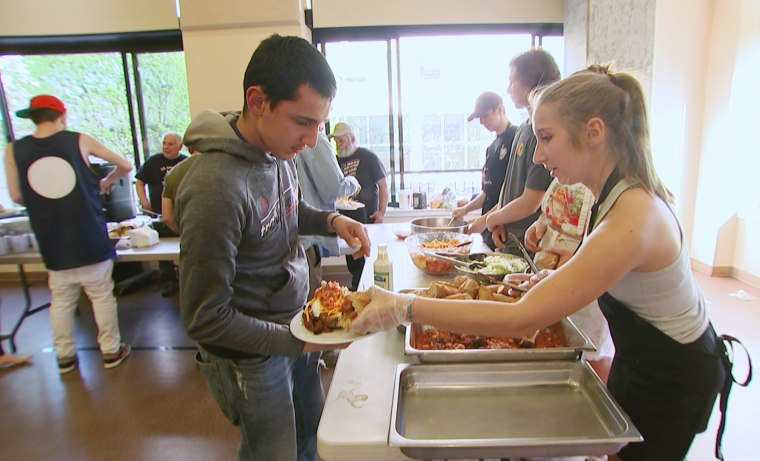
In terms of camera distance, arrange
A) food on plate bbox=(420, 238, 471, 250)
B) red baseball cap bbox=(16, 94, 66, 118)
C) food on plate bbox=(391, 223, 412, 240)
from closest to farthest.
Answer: food on plate bbox=(420, 238, 471, 250), red baseball cap bbox=(16, 94, 66, 118), food on plate bbox=(391, 223, 412, 240)

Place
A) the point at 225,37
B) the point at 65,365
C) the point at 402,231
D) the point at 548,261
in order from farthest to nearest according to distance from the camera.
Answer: the point at 225,37 → the point at 65,365 → the point at 402,231 → the point at 548,261

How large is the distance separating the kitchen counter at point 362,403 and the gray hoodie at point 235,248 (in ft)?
0.50

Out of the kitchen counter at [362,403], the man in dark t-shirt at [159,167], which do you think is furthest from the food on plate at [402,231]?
the man in dark t-shirt at [159,167]

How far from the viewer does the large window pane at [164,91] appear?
4.66 metres

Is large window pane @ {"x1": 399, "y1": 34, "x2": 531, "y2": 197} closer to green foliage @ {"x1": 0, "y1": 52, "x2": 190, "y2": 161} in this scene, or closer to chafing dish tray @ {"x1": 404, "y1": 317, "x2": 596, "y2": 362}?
green foliage @ {"x1": 0, "y1": 52, "x2": 190, "y2": 161}

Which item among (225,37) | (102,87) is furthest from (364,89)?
(102,87)

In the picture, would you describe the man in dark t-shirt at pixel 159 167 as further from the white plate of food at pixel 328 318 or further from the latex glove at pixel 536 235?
the white plate of food at pixel 328 318

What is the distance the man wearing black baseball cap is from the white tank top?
292cm

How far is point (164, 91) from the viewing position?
15.6 feet

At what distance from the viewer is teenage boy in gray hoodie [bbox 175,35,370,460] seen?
912mm

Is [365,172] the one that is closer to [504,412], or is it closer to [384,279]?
[384,279]

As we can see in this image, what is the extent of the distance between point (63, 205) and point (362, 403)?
260 centimetres

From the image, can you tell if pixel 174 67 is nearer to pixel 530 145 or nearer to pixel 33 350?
pixel 33 350

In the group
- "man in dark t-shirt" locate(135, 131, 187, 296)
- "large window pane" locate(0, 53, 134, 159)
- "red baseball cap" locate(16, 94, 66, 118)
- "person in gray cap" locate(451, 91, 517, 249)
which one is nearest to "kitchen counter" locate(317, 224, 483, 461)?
"person in gray cap" locate(451, 91, 517, 249)
